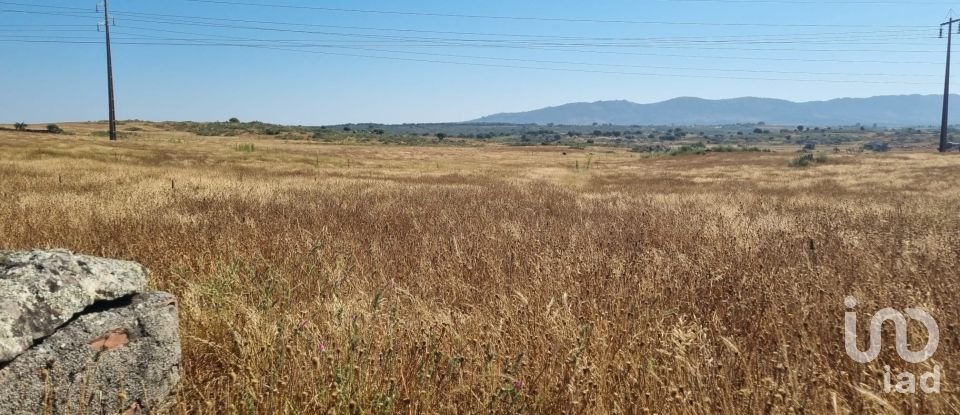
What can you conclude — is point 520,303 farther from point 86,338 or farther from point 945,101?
point 945,101

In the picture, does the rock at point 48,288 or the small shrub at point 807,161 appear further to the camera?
the small shrub at point 807,161

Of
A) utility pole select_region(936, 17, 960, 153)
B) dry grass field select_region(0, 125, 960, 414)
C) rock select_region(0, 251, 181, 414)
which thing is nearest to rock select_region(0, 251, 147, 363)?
rock select_region(0, 251, 181, 414)

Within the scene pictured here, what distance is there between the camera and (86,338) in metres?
2.65

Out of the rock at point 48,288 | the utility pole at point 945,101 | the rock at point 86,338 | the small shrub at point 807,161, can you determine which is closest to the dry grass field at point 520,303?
the rock at point 86,338

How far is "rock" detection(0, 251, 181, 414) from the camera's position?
2.43 meters

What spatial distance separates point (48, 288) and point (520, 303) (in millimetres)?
2990

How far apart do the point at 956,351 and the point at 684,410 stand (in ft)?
6.31

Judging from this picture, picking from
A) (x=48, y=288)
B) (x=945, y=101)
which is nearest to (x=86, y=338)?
(x=48, y=288)

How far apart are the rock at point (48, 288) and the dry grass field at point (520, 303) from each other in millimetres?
728

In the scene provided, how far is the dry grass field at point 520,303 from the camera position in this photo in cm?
273

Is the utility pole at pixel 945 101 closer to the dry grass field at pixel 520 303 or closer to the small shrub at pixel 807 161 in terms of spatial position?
the small shrub at pixel 807 161

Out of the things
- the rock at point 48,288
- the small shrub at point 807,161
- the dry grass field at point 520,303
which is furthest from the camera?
the small shrub at point 807,161

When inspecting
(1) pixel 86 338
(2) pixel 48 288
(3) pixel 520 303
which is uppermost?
(2) pixel 48 288

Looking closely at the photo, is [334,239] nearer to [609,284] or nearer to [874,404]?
[609,284]
